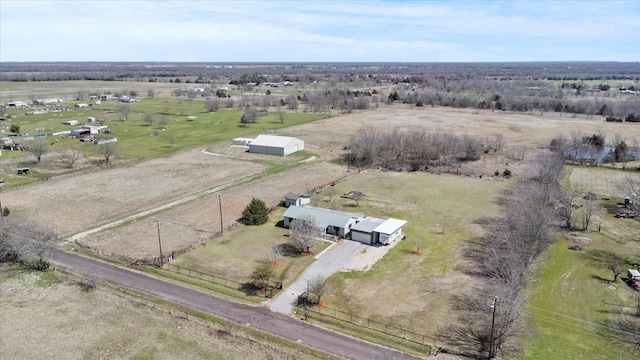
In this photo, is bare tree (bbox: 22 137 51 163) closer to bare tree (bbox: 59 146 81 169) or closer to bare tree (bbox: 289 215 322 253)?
bare tree (bbox: 59 146 81 169)

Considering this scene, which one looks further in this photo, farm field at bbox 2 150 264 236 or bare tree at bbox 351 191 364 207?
bare tree at bbox 351 191 364 207

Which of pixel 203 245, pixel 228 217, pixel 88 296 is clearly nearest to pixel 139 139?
pixel 228 217

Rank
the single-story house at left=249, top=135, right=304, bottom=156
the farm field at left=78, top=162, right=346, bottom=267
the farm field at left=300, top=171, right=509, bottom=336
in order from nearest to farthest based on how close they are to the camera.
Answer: the farm field at left=300, top=171, right=509, bottom=336 → the farm field at left=78, top=162, right=346, bottom=267 → the single-story house at left=249, top=135, right=304, bottom=156

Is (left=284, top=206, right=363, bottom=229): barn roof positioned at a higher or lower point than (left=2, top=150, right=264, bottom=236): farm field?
higher

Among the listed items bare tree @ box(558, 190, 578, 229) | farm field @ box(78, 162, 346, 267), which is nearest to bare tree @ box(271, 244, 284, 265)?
farm field @ box(78, 162, 346, 267)

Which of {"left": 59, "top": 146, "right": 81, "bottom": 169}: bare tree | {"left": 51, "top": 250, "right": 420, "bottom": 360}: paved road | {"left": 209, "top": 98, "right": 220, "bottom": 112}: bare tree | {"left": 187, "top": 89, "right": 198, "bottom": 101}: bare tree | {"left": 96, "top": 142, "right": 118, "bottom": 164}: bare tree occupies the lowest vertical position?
{"left": 51, "top": 250, "right": 420, "bottom": 360}: paved road

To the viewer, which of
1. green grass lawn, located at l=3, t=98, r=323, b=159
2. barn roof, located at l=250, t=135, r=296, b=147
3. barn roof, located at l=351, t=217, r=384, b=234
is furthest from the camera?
green grass lawn, located at l=3, t=98, r=323, b=159

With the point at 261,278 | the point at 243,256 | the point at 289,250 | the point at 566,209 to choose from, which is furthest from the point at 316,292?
the point at 566,209
